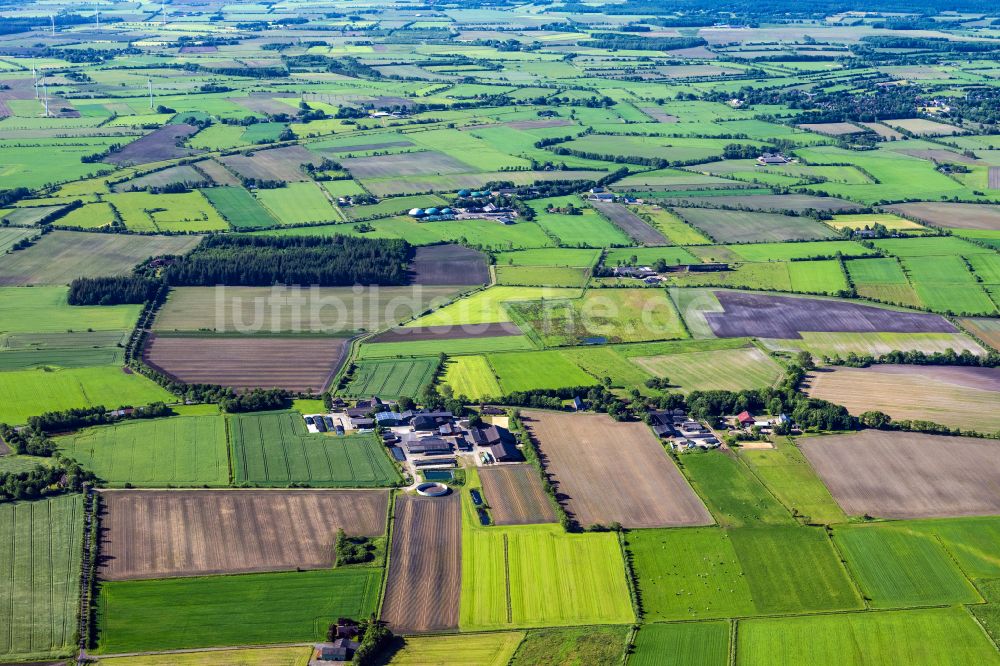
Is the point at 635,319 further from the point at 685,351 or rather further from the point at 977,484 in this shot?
the point at 977,484

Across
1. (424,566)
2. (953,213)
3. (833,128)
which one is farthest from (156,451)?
(833,128)

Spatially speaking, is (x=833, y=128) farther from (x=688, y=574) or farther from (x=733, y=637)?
(x=733, y=637)

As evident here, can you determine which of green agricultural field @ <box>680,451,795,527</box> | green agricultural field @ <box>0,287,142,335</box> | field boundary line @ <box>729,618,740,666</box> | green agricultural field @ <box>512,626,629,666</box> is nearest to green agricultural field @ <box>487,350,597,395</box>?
green agricultural field @ <box>680,451,795,527</box>

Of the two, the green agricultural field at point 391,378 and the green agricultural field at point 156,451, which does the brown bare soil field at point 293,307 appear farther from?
the green agricultural field at point 156,451

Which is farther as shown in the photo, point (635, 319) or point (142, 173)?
point (142, 173)

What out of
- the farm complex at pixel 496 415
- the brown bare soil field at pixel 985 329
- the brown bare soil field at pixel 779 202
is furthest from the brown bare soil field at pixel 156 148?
the brown bare soil field at pixel 985 329

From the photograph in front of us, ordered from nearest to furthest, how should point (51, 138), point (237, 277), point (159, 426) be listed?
point (159, 426) → point (237, 277) → point (51, 138)

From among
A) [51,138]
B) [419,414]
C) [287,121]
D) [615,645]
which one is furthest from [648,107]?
[615,645]
